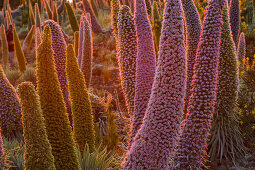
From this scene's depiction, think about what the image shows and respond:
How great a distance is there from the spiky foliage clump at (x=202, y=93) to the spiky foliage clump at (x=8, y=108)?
175cm

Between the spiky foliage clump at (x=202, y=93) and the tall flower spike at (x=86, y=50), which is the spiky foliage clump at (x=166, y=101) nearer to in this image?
the spiky foliage clump at (x=202, y=93)

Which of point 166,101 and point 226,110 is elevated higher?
point 166,101

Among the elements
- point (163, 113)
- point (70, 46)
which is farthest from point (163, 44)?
point (70, 46)

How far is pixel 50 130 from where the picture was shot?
4.63 feet

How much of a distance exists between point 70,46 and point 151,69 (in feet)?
2.03

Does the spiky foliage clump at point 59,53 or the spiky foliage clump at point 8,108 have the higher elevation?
the spiky foliage clump at point 59,53

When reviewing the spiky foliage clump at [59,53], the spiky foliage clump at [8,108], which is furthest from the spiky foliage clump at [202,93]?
the spiky foliage clump at [8,108]

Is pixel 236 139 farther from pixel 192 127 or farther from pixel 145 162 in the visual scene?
pixel 145 162

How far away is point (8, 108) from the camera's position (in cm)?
257

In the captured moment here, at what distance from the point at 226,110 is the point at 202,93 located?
161cm

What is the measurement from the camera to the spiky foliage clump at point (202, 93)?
154 centimetres

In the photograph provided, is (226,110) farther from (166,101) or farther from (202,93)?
(166,101)

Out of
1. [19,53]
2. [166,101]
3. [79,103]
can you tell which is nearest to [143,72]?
[166,101]

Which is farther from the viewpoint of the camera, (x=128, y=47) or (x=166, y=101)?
(x=128, y=47)
